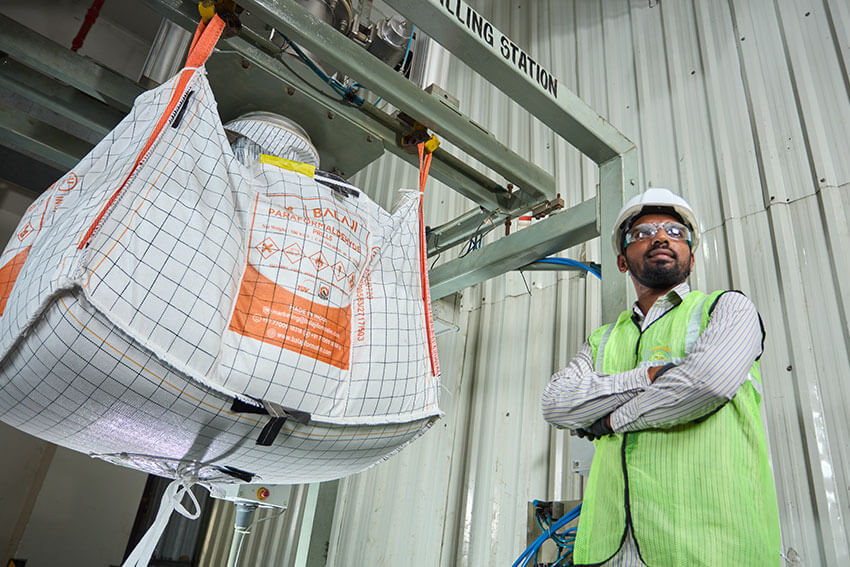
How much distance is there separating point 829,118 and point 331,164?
172 cm

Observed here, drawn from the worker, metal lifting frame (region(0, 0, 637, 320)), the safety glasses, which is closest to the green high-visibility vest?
the worker

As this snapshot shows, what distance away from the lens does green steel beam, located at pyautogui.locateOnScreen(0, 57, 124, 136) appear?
1.86m

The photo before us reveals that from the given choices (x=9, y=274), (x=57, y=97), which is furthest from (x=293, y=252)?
(x=57, y=97)

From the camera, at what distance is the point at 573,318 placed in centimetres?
253

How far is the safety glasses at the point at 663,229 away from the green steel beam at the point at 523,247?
24 centimetres

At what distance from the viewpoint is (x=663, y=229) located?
4.97 feet

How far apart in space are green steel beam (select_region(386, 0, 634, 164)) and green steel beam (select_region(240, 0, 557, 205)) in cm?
19

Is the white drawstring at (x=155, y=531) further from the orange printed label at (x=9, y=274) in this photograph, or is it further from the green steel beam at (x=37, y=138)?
the green steel beam at (x=37, y=138)

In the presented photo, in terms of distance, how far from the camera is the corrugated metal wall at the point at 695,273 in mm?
1756

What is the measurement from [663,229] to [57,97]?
1.97m

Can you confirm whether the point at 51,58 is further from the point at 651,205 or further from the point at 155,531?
the point at 651,205

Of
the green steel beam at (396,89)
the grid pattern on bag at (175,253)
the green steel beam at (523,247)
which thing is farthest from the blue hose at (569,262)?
the grid pattern on bag at (175,253)

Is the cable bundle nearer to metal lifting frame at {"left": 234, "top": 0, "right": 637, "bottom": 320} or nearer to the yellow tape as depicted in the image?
metal lifting frame at {"left": 234, "top": 0, "right": 637, "bottom": 320}

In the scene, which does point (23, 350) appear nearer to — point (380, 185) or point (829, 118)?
point (829, 118)
